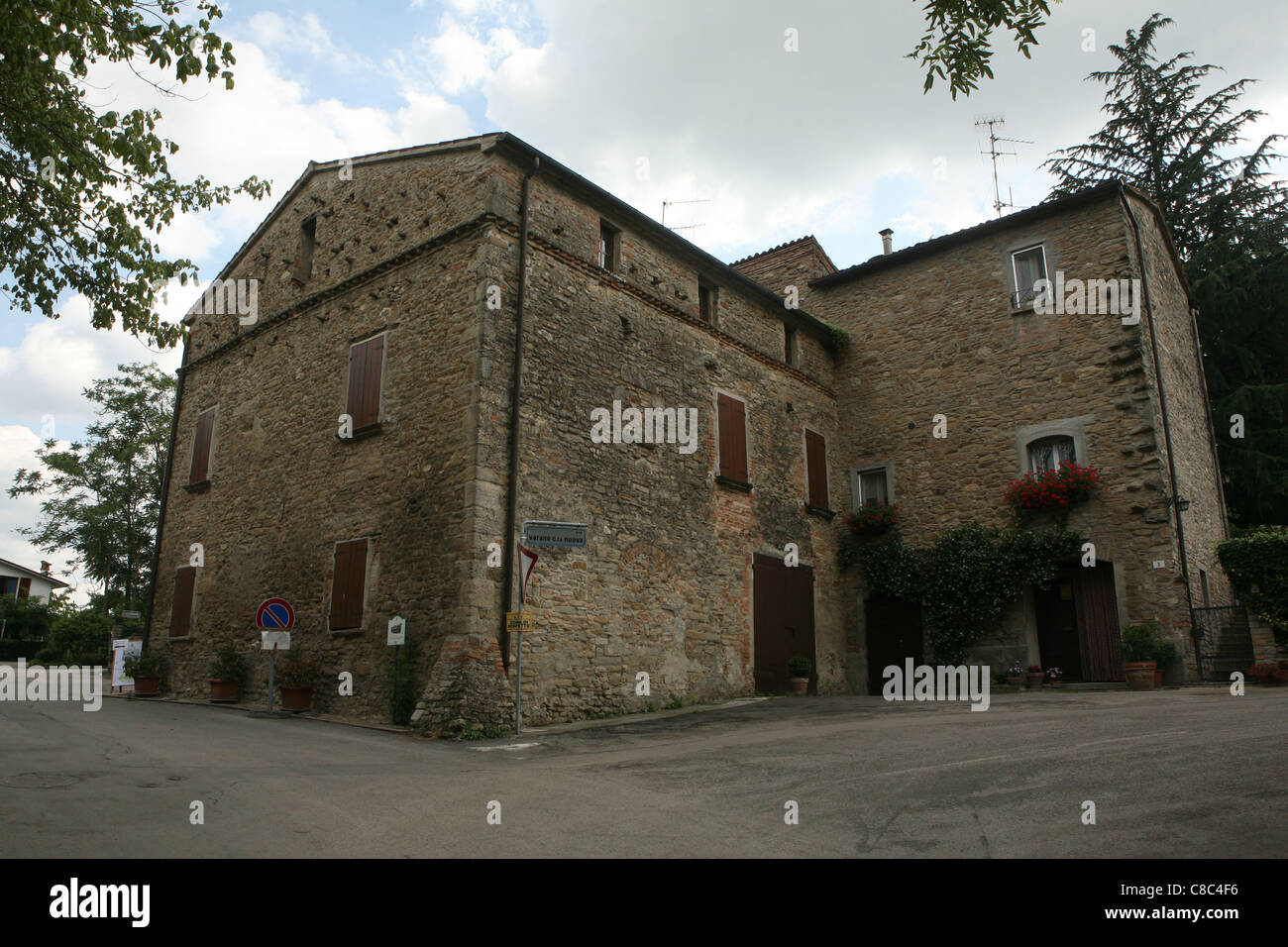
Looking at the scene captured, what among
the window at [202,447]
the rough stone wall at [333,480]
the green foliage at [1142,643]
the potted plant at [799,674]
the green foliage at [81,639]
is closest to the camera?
the rough stone wall at [333,480]

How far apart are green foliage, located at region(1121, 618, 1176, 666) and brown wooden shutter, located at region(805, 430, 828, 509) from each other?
568cm

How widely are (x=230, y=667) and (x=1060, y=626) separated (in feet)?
44.9

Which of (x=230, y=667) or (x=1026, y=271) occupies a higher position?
(x=1026, y=271)

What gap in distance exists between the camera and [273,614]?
434 inches

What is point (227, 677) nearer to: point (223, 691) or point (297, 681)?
point (223, 691)

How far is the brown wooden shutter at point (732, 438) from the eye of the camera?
14508mm

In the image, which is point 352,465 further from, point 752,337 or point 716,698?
point 752,337

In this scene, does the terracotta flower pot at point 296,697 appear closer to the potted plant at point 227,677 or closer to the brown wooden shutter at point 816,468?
the potted plant at point 227,677

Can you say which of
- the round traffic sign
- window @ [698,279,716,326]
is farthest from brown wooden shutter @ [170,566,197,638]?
window @ [698,279,716,326]

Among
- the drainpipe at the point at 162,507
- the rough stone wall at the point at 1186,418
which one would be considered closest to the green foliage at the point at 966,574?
the rough stone wall at the point at 1186,418

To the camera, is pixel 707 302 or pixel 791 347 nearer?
pixel 707 302

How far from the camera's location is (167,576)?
52.0 feet

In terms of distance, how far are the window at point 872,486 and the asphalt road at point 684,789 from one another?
7578 mm

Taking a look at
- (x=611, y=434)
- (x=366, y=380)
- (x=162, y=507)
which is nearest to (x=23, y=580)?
(x=162, y=507)
